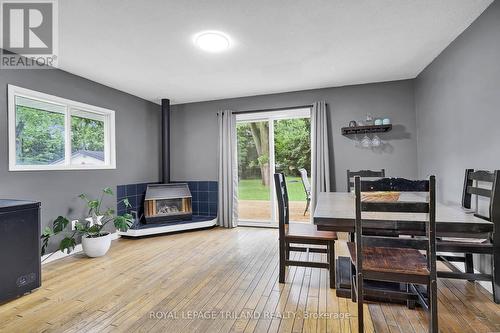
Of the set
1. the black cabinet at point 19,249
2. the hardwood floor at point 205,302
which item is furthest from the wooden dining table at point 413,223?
the black cabinet at point 19,249

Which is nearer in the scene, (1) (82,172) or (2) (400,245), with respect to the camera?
(2) (400,245)

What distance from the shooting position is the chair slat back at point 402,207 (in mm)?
1287

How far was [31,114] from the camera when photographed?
9.45 feet

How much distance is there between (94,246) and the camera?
3.01 meters

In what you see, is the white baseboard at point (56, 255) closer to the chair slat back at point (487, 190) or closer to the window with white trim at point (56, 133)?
the window with white trim at point (56, 133)

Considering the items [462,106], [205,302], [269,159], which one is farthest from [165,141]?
[462,106]

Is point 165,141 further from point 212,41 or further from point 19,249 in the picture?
point 19,249

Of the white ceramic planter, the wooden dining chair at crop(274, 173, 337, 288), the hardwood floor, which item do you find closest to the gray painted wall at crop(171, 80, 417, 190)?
the hardwood floor

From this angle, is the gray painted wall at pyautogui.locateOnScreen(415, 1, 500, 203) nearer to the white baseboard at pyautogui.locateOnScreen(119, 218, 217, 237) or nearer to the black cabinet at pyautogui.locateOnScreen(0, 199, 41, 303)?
the white baseboard at pyautogui.locateOnScreen(119, 218, 217, 237)

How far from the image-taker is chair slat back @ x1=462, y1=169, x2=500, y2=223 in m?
1.71

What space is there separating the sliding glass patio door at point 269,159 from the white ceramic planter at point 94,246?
2.26 meters

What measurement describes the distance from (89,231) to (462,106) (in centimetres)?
445

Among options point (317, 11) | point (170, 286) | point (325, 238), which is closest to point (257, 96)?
point (317, 11)

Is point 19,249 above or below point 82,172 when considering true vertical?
below
